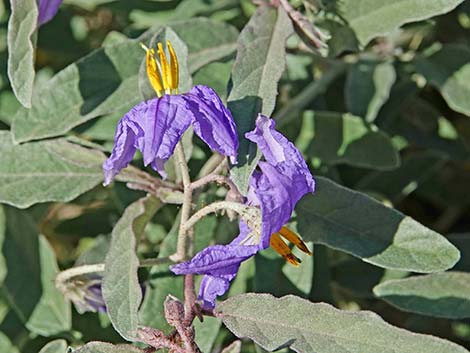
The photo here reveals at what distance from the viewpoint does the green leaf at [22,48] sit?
1.61 m

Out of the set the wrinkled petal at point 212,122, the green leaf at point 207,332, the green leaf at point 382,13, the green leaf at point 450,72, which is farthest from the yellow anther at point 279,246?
the green leaf at point 450,72

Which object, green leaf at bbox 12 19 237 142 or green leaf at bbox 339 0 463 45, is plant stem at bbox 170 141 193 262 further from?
green leaf at bbox 339 0 463 45

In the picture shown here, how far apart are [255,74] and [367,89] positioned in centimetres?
66

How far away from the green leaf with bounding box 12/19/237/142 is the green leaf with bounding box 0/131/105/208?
0.16 ft

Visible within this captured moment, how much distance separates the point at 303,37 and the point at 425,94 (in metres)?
0.92

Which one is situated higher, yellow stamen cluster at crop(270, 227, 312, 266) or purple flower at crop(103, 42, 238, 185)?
purple flower at crop(103, 42, 238, 185)

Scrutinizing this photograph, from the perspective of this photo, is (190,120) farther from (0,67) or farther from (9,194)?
(0,67)

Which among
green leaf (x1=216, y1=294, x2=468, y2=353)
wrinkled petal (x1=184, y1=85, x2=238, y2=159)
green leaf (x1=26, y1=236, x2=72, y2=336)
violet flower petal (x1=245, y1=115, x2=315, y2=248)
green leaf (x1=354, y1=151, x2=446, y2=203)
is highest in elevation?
wrinkled petal (x1=184, y1=85, x2=238, y2=159)

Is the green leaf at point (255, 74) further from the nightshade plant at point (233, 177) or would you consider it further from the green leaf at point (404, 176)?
the green leaf at point (404, 176)

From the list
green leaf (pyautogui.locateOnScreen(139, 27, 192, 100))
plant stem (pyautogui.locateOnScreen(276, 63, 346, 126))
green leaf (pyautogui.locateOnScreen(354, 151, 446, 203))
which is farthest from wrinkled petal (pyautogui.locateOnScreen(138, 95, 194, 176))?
green leaf (pyautogui.locateOnScreen(354, 151, 446, 203))

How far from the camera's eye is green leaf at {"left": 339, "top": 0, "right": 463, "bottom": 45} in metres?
1.78

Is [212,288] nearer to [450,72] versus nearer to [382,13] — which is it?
[382,13]

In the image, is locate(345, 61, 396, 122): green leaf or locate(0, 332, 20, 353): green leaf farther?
locate(345, 61, 396, 122): green leaf

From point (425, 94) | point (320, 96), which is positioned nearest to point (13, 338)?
point (320, 96)
